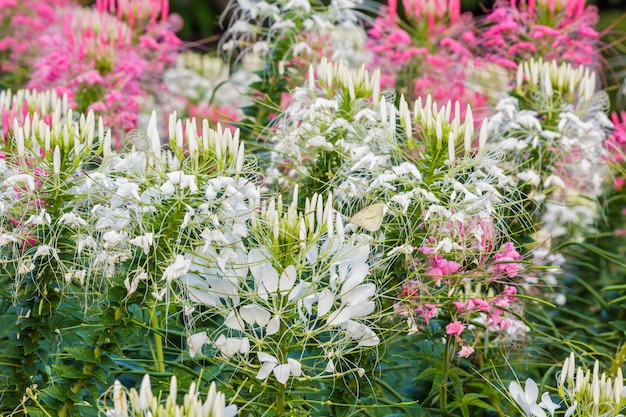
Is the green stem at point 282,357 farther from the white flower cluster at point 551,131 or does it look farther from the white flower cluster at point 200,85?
the white flower cluster at point 200,85

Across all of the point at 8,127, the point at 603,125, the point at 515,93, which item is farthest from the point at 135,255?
the point at 603,125

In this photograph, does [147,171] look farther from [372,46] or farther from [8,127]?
[372,46]

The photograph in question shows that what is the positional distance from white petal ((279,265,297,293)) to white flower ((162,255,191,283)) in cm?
20

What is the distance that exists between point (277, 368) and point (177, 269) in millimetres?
298

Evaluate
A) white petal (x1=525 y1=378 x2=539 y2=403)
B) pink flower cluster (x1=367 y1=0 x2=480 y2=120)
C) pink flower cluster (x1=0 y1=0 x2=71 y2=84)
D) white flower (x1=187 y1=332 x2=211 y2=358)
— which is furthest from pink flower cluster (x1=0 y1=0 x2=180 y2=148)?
white petal (x1=525 y1=378 x2=539 y2=403)

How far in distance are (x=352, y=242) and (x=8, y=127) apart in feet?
3.40

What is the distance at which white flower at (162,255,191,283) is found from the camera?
1.70 m

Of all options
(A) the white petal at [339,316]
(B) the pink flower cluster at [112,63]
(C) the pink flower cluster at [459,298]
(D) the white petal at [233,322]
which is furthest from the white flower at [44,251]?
(B) the pink flower cluster at [112,63]

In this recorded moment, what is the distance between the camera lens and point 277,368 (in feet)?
5.75

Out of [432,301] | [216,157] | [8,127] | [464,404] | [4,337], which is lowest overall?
[4,337]

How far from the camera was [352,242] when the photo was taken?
1.86 m

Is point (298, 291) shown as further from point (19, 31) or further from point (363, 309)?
point (19, 31)

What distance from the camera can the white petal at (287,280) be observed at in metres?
1.73

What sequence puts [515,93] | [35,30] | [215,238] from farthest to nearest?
[35,30], [515,93], [215,238]
